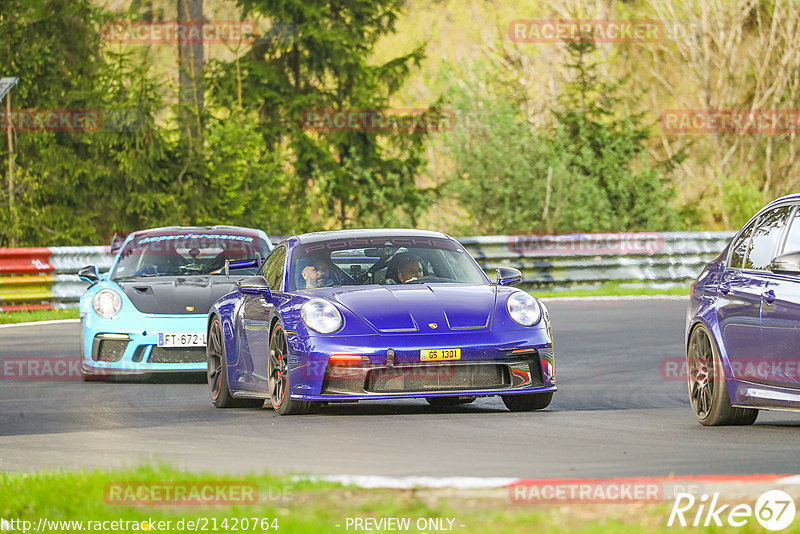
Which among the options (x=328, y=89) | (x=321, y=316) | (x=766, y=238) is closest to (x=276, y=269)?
(x=321, y=316)

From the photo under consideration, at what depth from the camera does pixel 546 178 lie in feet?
114

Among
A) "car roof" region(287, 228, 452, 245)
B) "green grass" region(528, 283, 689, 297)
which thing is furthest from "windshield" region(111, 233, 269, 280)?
"green grass" region(528, 283, 689, 297)

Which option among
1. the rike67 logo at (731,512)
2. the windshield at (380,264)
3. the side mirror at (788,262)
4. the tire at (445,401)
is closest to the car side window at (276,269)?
the windshield at (380,264)

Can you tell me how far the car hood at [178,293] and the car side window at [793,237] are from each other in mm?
6554

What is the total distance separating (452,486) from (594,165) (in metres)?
30.3

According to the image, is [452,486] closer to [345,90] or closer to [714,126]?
[345,90]

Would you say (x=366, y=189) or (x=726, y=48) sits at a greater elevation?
(x=726, y=48)

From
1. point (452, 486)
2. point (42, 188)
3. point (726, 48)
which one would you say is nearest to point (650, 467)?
point (452, 486)

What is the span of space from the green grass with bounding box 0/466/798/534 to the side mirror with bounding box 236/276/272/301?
4.55 metres

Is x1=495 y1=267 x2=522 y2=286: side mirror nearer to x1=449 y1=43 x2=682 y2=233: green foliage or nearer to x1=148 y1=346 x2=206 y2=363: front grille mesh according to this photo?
x1=148 y1=346 x2=206 y2=363: front grille mesh

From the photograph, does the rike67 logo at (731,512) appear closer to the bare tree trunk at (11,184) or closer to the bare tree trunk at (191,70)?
the bare tree trunk at (11,184)

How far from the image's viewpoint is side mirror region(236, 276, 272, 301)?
11.9 metres

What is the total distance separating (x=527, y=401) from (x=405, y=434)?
194cm

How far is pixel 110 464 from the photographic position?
840cm
